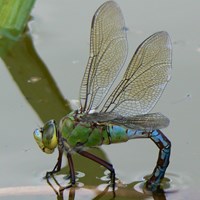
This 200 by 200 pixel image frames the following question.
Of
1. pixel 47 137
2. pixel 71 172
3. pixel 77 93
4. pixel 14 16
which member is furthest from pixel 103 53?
pixel 14 16

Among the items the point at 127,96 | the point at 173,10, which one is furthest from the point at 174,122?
the point at 173,10

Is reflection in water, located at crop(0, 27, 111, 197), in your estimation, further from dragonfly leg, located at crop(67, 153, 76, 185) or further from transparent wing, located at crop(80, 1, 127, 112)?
transparent wing, located at crop(80, 1, 127, 112)

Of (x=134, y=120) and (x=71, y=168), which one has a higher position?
(x=134, y=120)

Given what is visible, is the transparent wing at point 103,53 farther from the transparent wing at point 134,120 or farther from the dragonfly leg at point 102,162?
the dragonfly leg at point 102,162

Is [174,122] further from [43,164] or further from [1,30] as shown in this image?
[1,30]

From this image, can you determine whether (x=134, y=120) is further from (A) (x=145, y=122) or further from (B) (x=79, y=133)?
(B) (x=79, y=133)
